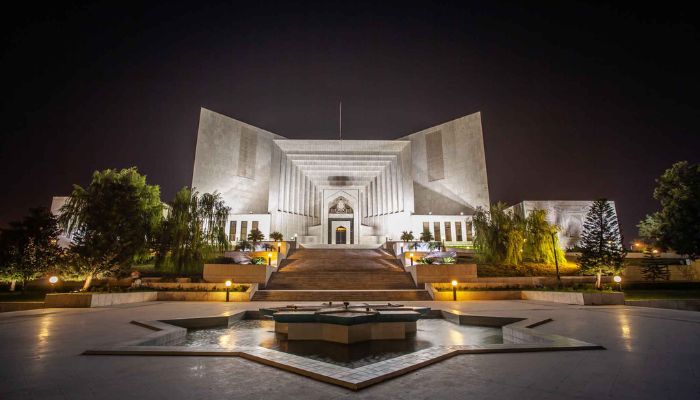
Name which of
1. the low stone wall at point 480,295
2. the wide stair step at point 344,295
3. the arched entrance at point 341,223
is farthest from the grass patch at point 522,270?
the arched entrance at point 341,223

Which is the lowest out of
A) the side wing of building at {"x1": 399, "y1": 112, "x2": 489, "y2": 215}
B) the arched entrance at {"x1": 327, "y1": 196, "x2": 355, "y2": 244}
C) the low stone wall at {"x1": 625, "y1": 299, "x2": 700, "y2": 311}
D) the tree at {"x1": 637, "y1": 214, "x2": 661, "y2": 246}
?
the low stone wall at {"x1": 625, "y1": 299, "x2": 700, "y2": 311}

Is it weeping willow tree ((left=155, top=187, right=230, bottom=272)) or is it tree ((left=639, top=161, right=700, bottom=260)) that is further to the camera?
tree ((left=639, top=161, right=700, bottom=260))

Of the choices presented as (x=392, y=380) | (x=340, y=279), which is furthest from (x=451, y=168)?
(x=392, y=380)

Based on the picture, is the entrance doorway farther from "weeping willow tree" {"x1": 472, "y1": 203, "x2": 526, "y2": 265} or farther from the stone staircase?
"weeping willow tree" {"x1": 472, "y1": 203, "x2": 526, "y2": 265}

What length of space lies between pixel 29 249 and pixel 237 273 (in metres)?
7.98

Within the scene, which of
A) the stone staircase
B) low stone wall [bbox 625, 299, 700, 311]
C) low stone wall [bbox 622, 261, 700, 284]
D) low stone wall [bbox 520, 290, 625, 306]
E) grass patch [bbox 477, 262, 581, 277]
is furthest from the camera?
low stone wall [bbox 622, 261, 700, 284]

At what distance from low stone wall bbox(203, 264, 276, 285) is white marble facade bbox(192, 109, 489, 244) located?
1561 centimetres

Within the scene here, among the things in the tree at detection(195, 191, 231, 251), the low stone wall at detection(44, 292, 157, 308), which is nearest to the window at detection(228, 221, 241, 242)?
the tree at detection(195, 191, 231, 251)

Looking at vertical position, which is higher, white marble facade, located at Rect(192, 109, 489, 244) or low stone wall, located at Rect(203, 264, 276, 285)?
white marble facade, located at Rect(192, 109, 489, 244)

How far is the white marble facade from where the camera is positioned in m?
32.4

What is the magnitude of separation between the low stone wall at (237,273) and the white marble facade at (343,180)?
51.2 feet

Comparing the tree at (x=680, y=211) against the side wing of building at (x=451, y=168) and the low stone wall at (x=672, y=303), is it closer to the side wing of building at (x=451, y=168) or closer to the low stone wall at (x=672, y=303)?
the low stone wall at (x=672, y=303)

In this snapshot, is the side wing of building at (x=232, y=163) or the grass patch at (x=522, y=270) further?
the side wing of building at (x=232, y=163)

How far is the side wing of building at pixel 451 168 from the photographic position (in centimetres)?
3341
